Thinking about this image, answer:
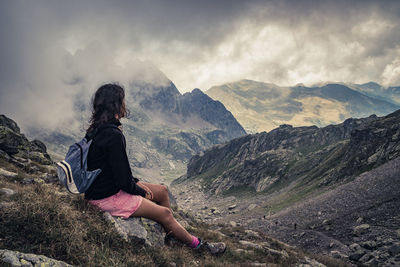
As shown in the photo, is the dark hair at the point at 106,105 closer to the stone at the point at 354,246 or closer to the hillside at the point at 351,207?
the hillside at the point at 351,207

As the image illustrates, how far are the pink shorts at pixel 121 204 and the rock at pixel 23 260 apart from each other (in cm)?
219

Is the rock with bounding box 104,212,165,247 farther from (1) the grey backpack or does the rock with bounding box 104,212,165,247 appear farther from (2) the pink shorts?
(1) the grey backpack

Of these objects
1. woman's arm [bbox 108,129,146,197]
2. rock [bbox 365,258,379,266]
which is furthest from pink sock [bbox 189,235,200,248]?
rock [bbox 365,258,379,266]

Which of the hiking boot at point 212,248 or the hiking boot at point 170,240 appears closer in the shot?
the hiking boot at point 170,240

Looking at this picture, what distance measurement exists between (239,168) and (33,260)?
140 metres

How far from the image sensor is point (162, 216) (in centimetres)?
697

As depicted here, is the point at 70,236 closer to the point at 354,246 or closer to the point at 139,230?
the point at 139,230

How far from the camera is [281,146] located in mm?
156000

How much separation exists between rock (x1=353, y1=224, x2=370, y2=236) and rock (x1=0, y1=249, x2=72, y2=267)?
2888 cm

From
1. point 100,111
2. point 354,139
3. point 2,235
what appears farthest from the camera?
point 354,139

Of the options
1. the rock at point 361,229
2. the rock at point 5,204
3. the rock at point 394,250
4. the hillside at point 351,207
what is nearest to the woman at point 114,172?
the rock at point 5,204

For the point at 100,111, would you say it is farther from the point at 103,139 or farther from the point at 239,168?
the point at 239,168

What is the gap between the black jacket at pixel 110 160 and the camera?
598 centimetres

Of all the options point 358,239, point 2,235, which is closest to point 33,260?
point 2,235
